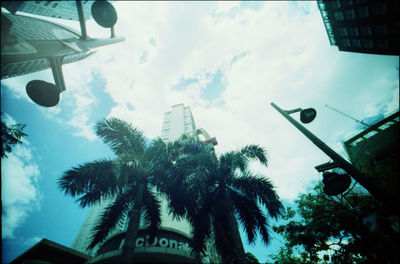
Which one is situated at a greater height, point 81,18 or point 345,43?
point 345,43

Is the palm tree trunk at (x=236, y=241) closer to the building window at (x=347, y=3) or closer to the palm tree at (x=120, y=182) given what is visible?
the palm tree at (x=120, y=182)

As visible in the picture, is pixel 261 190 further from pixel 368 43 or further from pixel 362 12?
pixel 368 43

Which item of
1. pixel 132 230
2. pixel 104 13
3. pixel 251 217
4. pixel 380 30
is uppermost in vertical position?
pixel 380 30

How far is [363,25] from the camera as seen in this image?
39.7ft

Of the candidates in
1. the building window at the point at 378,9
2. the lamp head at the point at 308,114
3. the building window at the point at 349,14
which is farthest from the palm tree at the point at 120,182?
the building window at the point at 349,14

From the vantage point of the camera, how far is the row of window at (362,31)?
11231 mm

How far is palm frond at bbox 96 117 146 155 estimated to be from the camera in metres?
12.3

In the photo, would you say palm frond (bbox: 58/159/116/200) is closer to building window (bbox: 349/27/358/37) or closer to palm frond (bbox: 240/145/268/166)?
palm frond (bbox: 240/145/268/166)

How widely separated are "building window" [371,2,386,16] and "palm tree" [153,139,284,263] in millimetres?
10643

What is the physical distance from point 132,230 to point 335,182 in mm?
10283

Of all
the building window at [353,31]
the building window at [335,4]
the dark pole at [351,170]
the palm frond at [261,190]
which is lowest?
the dark pole at [351,170]

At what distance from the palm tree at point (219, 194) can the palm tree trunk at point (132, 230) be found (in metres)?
1.48

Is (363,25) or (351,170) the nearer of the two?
(351,170)

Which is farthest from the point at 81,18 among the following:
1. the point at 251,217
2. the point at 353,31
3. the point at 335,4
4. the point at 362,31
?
the point at 353,31
